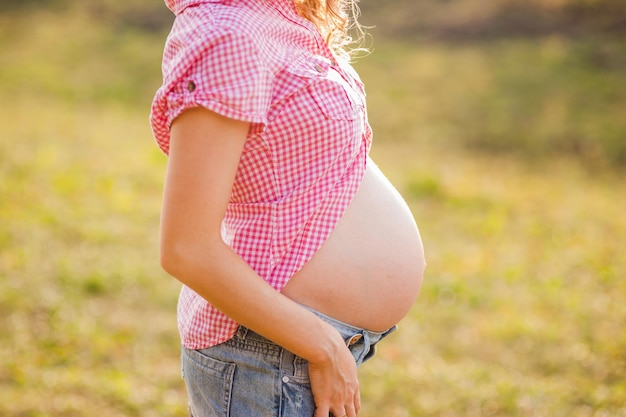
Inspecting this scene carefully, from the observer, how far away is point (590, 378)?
13.0 feet

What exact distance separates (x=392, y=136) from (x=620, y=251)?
5.26 m

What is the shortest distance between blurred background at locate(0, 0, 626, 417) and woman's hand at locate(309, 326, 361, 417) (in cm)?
232

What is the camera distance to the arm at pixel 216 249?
116 cm

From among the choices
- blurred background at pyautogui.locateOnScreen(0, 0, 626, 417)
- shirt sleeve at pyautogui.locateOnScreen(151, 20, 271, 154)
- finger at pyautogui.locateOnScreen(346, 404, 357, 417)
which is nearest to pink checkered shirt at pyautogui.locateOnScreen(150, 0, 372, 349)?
shirt sleeve at pyautogui.locateOnScreen(151, 20, 271, 154)

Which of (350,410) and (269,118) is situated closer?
(269,118)

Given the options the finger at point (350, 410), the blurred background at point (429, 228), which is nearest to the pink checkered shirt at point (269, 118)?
the finger at point (350, 410)

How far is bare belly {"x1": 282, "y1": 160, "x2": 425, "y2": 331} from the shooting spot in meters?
1.40

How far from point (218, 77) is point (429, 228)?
5.42 m

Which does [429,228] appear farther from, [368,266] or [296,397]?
[296,397]

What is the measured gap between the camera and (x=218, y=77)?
1165 millimetres

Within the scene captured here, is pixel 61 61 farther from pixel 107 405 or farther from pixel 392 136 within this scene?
pixel 107 405

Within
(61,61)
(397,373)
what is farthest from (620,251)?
(61,61)

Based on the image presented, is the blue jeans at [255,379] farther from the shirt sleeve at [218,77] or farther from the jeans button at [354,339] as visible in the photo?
the shirt sleeve at [218,77]

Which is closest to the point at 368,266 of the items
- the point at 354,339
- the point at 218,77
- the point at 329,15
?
the point at 354,339
